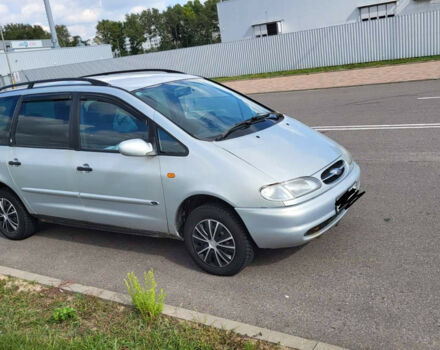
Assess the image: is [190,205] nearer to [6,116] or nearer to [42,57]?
[6,116]

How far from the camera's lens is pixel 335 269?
4.15 metres

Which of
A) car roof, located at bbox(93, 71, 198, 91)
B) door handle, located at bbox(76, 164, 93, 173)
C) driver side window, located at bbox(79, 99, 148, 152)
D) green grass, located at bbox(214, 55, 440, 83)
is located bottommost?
green grass, located at bbox(214, 55, 440, 83)

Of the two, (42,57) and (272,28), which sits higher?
(42,57)

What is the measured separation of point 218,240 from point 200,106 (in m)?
1.50

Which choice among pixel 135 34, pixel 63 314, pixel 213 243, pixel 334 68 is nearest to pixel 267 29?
pixel 334 68

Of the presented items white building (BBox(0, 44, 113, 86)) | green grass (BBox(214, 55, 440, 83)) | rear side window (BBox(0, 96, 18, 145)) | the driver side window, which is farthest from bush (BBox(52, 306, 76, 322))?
white building (BBox(0, 44, 113, 86))

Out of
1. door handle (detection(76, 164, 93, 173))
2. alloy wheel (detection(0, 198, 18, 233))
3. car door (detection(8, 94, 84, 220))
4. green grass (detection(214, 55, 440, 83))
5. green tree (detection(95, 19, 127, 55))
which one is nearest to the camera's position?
door handle (detection(76, 164, 93, 173))

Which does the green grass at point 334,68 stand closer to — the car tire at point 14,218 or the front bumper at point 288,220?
the car tire at point 14,218

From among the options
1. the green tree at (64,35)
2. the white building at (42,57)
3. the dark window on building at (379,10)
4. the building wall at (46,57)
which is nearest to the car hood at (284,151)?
the dark window on building at (379,10)

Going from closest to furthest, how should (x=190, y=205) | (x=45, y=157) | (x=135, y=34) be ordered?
(x=190, y=205)
(x=45, y=157)
(x=135, y=34)

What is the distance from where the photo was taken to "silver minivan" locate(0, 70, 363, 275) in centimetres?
399

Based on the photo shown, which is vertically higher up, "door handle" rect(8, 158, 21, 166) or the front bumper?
"door handle" rect(8, 158, 21, 166)

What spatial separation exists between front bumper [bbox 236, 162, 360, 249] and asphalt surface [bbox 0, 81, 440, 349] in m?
0.39

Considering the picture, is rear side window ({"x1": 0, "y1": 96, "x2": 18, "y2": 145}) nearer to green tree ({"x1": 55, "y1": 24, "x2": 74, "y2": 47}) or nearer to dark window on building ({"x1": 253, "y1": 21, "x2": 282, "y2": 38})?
dark window on building ({"x1": 253, "y1": 21, "x2": 282, "y2": 38})
